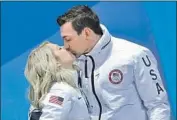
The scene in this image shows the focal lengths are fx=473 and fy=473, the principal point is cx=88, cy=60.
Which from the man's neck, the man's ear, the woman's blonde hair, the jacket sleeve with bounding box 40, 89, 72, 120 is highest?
the man's ear

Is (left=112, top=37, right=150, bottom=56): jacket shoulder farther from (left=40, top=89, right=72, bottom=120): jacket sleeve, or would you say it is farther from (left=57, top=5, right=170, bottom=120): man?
(left=40, top=89, right=72, bottom=120): jacket sleeve

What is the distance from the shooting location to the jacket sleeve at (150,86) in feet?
6.32

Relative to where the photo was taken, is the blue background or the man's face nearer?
the man's face

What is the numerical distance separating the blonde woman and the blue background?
109 centimetres

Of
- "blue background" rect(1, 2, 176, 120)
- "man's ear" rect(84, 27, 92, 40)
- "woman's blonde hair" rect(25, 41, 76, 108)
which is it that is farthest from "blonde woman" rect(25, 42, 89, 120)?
"blue background" rect(1, 2, 176, 120)

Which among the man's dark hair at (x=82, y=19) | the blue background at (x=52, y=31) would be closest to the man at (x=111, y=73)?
the man's dark hair at (x=82, y=19)

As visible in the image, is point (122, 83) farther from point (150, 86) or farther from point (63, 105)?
point (63, 105)

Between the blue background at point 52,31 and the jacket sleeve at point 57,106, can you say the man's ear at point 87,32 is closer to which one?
the jacket sleeve at point 57,106

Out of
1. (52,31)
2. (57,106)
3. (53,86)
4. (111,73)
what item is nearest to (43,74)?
(53,86)

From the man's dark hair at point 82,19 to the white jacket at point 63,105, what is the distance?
0.83 feet

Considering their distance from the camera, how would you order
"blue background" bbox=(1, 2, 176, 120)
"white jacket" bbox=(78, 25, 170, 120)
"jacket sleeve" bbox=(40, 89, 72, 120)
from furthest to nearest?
1. "blue background" bbox=(1, 2, 176, 120)
2. "white jacket" bbox=(78, 25, 170, 120)
3. "jacket sleeve" bbox=(40, 89, 72, 120)

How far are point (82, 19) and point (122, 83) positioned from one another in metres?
0.31

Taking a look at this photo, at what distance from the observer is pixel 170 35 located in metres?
3.18

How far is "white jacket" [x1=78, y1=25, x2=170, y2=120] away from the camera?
194 cm
